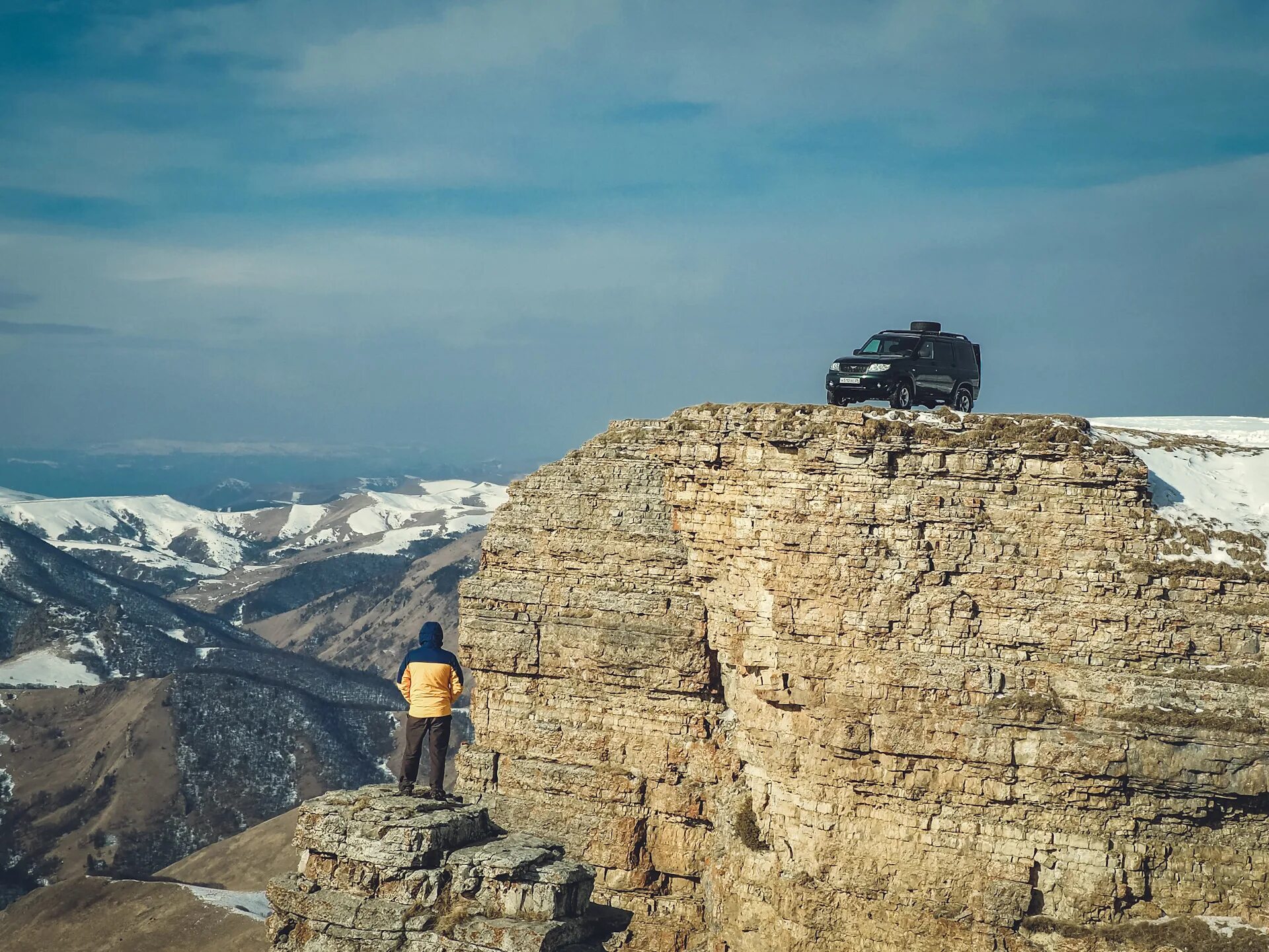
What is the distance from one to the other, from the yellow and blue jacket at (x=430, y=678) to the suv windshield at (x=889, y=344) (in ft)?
48.3

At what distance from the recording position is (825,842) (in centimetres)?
2691

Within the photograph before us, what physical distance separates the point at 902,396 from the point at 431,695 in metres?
14.9

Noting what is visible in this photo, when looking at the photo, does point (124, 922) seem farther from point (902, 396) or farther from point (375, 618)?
point (375, 618)

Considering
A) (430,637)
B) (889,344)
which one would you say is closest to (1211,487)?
(889,344)

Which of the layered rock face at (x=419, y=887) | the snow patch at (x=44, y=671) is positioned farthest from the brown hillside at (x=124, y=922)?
the snow patch at (x=44, y=671)

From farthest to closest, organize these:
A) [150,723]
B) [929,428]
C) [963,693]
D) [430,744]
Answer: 1. [150,723]
2. [929,428]
3. [963,693]
4. [430,744]

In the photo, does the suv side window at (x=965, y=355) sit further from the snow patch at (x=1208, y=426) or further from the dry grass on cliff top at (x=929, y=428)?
the dry grass on cliff top at (x=929, y=428)

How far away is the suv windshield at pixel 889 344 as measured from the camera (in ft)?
107

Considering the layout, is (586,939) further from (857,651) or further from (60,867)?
(60,867)

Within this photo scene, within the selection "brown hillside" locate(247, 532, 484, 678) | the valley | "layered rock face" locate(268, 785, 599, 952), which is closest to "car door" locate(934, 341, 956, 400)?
"layered rock face" locate(268, 785, 599, 952)

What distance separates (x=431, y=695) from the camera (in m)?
24.3

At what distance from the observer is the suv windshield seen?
107ft

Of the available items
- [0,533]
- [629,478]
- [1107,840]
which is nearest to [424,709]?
[629,478]

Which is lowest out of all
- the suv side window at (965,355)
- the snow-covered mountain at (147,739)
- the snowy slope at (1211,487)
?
the snow-covered mountain at (147,739)
